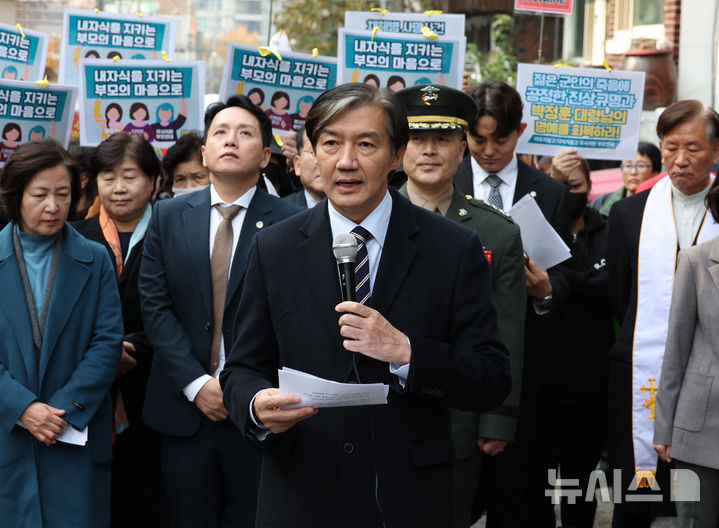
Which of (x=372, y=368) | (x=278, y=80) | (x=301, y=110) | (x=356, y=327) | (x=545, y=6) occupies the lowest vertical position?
(x=372, y=368)

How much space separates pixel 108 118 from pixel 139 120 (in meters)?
0.21

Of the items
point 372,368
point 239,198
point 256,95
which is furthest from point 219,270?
point 256,95

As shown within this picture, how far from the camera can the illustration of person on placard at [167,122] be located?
6.84m

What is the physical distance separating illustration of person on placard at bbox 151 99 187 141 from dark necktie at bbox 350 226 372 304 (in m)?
4.01

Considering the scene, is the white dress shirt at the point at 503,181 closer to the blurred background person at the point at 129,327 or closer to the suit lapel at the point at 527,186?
the suit lapel at the point at 527,186

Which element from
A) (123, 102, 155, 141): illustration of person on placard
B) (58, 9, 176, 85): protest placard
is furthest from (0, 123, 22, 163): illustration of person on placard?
(58, 9, 176, 85): protest placard

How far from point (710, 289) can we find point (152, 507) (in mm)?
3036

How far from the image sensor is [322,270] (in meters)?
3.01

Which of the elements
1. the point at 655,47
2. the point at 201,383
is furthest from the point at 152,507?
the point at 655,47

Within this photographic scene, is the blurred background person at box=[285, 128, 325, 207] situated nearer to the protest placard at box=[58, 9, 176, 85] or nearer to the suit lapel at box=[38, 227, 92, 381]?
the suit lapel at box=[38, 227, 92, 381]

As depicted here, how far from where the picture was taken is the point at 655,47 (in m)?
16.7

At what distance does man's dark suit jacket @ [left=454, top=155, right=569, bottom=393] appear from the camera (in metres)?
5.42

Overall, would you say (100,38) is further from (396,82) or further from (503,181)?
(503,181)

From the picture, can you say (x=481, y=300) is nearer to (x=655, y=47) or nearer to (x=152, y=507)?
(x=152, y=507)
